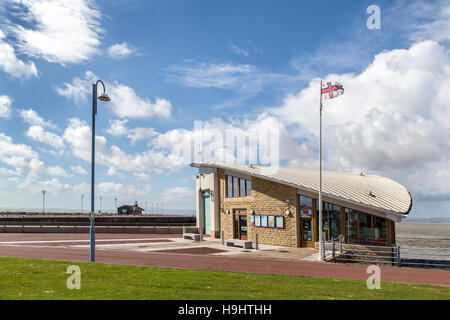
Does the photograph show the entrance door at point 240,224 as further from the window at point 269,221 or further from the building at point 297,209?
the window at point 269,221

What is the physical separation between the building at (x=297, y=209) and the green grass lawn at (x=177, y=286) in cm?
1081

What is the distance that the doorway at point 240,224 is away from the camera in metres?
28.7

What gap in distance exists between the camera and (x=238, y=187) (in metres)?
29.7

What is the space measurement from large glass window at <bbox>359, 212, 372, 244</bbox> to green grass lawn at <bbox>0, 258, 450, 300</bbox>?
10.7m

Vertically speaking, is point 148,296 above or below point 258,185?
below

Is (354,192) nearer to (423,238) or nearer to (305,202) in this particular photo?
(305,202)

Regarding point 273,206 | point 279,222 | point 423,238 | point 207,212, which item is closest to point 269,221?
point 279,222

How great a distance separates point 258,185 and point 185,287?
1735cm

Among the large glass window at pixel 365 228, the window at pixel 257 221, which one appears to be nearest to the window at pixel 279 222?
the window at pixel 257 221

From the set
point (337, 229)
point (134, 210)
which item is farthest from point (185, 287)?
point (134, 210)
